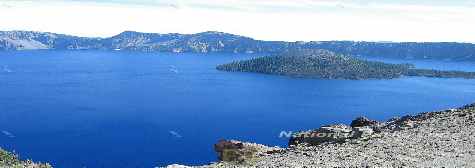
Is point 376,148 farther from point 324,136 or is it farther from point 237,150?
point 237,150

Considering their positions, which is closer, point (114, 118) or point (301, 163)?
point (301, 163)

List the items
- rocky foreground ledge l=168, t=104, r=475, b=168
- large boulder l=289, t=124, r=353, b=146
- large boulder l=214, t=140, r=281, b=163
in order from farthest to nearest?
1. large boulder l=289, t=124, r=353, b=146
2. large boulder l=214, t=140, r=281, b=163
3. rocky foreground ledge l=168, t=104, r=475, b=168

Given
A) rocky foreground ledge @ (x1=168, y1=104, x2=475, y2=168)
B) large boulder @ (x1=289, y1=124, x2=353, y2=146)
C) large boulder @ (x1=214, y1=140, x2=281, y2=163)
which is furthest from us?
large boulder @ (x1=289, y1=124, x2=353, y2=146)

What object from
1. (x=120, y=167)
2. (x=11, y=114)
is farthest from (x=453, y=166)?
(x=11, y=114)

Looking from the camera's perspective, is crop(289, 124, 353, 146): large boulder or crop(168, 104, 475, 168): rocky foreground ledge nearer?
crop(168, 104, 475, 168): rocky foreground ledge

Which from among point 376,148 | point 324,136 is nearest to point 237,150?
point 324,136

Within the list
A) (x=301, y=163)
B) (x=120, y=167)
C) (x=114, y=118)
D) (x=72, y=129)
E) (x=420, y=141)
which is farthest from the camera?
(x=114, y=118)

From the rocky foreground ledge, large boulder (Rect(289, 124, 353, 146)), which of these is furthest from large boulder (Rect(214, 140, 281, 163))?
large boulder (Rect(289, 124, 353, 146))

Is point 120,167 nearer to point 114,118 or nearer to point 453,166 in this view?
point 114,118

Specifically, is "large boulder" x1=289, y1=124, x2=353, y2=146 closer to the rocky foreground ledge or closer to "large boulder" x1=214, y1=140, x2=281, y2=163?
the rocky foreground ledge
